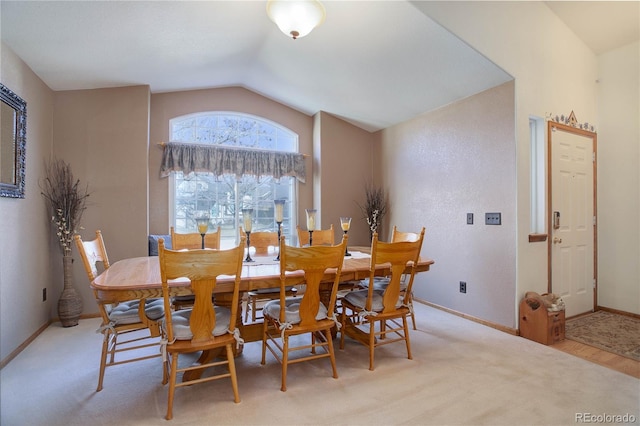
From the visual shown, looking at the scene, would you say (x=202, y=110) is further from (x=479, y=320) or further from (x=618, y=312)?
(x=618, y=312)

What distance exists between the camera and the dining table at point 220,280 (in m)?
1.76

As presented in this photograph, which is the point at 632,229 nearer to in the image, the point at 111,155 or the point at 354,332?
the point at 354,332

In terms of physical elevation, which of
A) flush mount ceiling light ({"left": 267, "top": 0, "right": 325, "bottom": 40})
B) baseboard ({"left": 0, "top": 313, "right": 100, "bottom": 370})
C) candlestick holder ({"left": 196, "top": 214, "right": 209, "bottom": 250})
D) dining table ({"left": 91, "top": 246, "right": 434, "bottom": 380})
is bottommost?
baseboard ({"left": 0, "top": 313, "right": 100, "bottom": 370})

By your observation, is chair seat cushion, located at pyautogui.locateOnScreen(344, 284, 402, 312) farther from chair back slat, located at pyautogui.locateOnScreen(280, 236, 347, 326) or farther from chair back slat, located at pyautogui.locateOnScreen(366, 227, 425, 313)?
chair back slat, located at pyautogui.locateOnScreen(280, 236, 347, 326)

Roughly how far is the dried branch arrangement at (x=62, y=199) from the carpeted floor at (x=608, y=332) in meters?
4.89

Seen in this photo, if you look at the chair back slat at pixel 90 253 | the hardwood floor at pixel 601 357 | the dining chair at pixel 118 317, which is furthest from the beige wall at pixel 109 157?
the hardwood floor at pixel 601 357

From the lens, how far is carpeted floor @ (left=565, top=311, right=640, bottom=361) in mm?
2715

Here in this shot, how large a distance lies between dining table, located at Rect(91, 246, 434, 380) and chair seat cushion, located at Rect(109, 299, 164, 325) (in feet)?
0.73

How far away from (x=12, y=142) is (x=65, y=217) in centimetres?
90

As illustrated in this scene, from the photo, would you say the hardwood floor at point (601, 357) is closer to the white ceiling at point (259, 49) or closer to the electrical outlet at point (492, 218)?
the electrical outlet at point (492, 218)

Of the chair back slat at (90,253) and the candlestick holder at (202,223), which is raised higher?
the candlestick holder at (202,223)

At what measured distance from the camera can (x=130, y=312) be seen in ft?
6.83

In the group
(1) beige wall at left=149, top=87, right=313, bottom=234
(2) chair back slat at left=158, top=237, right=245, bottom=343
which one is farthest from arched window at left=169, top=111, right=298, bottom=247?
(2) chair back slat at left=158, top=237, right=245, bottom=343

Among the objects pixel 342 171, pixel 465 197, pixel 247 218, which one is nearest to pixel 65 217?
pixel 247 218
